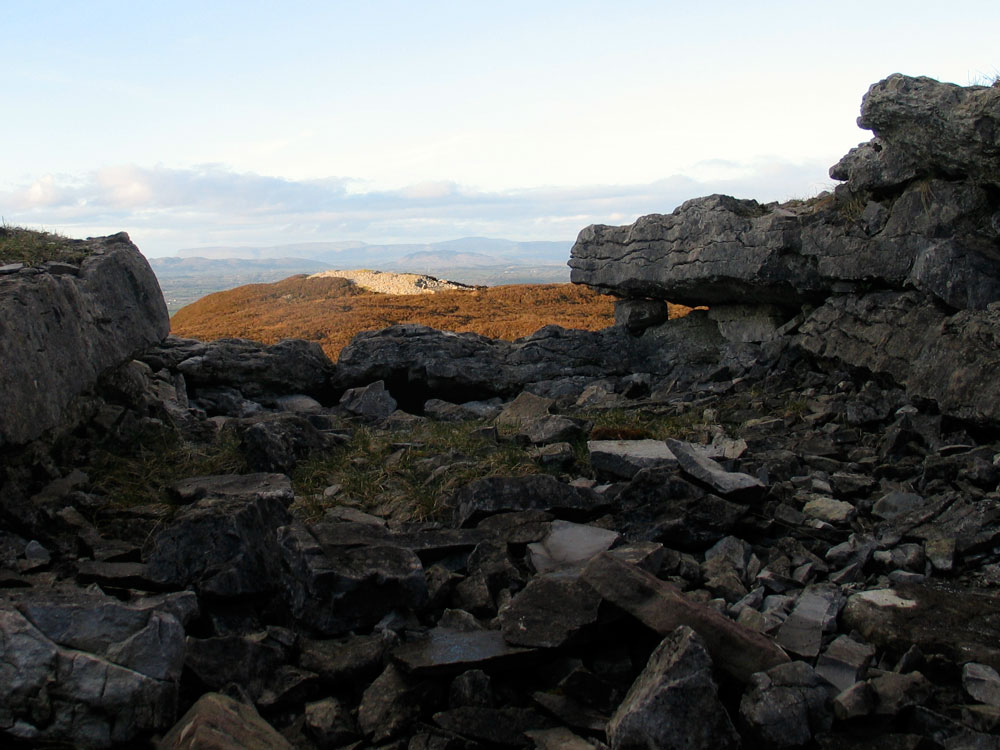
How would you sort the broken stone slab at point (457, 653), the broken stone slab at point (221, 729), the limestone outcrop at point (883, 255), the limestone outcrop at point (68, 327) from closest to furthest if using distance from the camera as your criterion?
the broken stone slab at point (221, 729), the broken stone slab at point (457, 653), the limestone outcrop at point (68, 327), the limestone outcrop at point (883, 255)

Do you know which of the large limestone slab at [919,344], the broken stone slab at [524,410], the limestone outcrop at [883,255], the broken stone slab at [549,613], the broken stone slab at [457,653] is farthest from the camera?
the broken stone slab at [524,410]

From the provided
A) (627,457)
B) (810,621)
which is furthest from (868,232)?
(810,621)

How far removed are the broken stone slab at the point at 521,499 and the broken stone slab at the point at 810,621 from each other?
91.9 inches

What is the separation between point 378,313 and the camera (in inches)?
1110

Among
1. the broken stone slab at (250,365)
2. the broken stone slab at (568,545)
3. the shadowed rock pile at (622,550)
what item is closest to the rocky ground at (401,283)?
the broken stone slab at (250,365)

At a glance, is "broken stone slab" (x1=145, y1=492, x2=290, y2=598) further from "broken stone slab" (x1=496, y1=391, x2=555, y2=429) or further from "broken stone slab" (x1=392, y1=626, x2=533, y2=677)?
"broken stone slab" (x1=496, y1=391, x2=555, y2=429)

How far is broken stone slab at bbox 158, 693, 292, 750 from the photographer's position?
4082 millimetres

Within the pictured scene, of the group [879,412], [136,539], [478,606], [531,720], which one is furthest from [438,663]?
[879,412]

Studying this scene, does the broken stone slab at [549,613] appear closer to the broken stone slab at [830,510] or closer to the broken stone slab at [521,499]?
the broken stone slab at [521,499]

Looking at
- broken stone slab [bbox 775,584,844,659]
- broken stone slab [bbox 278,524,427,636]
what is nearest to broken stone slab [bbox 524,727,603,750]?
broken stone slab [bbox 775,584,844,659]

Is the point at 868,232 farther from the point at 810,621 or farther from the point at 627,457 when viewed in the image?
the point at 810,621

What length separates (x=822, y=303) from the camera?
14172mm

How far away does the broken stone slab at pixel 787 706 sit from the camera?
14.0ft

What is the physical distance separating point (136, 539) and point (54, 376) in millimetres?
1987
